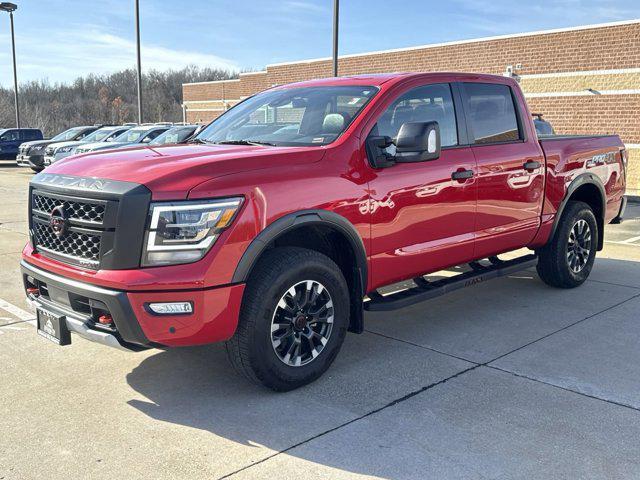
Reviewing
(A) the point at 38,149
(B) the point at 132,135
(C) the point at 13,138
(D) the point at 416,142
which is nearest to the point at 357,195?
(D) the point at 416,142

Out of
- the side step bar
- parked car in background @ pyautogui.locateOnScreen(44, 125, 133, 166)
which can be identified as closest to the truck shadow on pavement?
the side step bar

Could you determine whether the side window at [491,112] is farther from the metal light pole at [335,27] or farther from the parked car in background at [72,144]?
the parked car in background at [72,144]

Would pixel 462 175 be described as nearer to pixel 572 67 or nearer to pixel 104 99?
pixel 572 67

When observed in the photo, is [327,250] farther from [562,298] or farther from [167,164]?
[562,298]

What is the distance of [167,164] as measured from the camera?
3.75 metres

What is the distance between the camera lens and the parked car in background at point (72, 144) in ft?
68.2

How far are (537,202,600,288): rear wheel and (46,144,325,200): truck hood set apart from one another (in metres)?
3.34

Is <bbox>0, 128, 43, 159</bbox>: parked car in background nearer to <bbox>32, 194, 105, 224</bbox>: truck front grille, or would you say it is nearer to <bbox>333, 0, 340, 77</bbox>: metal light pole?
<bbox>333, 0, 340, 77</bbox>: metal light pole

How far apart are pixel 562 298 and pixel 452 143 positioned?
7.68 ft

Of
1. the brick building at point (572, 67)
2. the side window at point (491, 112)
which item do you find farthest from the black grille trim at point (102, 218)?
the brick building at point (572, 67)

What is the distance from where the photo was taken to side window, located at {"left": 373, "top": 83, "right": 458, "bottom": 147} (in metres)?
4.65

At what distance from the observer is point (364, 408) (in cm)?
385

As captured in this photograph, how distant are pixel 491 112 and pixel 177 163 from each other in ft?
10.0

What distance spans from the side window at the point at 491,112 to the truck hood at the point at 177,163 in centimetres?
184
